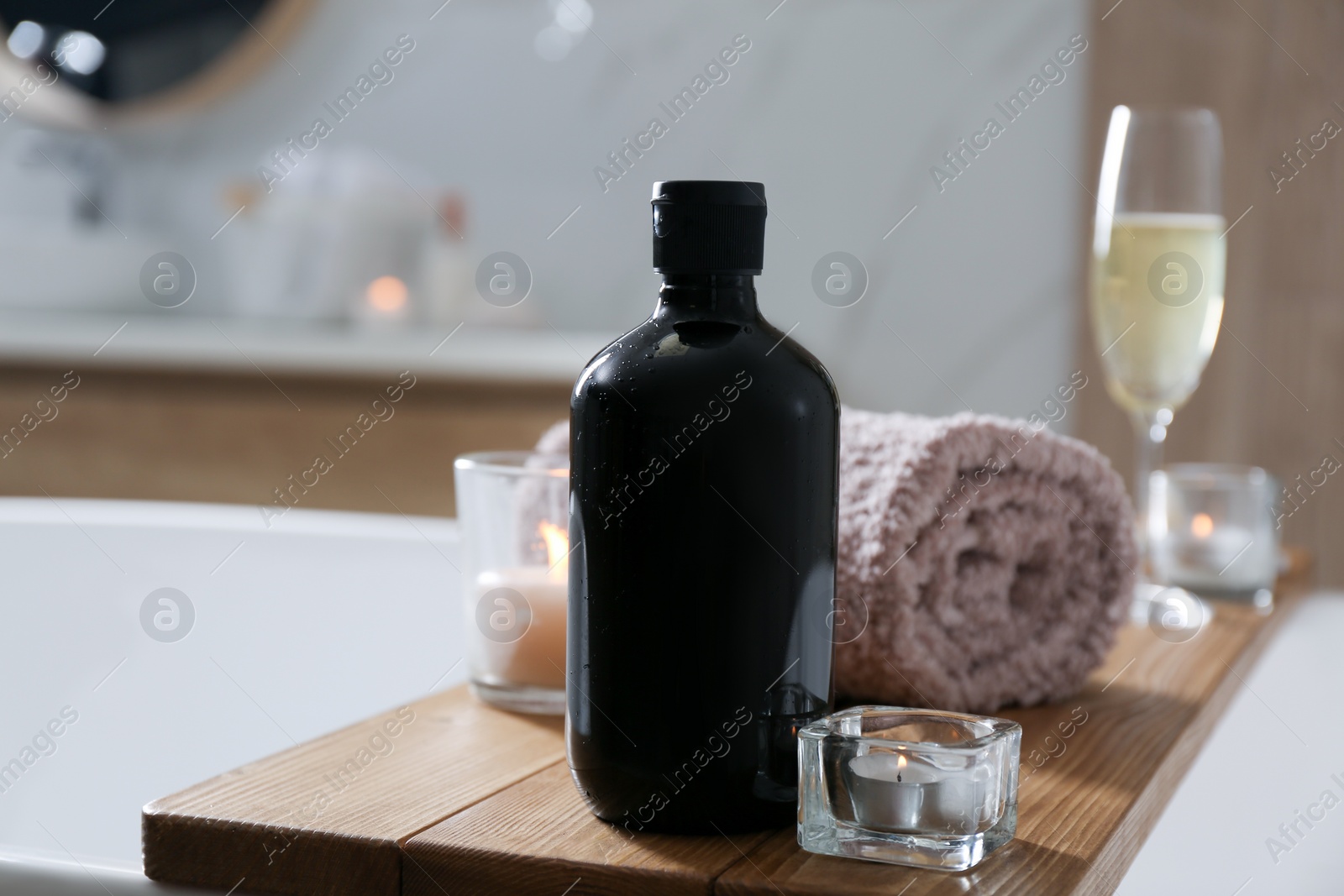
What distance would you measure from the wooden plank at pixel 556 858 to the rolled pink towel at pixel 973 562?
5.1 inches

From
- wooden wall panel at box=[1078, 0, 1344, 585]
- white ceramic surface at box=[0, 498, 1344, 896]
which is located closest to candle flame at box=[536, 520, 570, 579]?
white ceramic surface at box=[0, 498, 1344, 896]

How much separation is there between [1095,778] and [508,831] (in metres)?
0.21

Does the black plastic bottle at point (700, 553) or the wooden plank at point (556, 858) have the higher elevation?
the black plastic bottle at point (700, 553)

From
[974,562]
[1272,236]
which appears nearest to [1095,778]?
[974,562]

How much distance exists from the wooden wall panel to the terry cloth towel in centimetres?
114

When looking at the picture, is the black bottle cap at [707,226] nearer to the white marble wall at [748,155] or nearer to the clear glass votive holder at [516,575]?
the clear glass votive holder at [516,575]

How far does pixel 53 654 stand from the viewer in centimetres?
98

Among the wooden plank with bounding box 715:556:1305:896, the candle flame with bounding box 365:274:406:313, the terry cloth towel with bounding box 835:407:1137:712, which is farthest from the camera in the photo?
the candle flame with bounding box 365:274:406:313

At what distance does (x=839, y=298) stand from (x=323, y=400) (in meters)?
0.73

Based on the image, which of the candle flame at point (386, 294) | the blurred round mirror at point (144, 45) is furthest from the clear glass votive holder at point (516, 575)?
the blurred round mirror at point (144, 45)

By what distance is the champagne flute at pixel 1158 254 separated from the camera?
2.66ft

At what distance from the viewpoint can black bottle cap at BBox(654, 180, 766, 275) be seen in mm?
427

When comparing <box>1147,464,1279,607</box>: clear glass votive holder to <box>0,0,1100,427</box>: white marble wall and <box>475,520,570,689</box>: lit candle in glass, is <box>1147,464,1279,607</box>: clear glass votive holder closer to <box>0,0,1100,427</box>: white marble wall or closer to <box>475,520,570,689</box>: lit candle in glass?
<box>475,520,570,689</box>: lit candle in glass

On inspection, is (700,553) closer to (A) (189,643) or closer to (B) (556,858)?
(B) (556,858)
